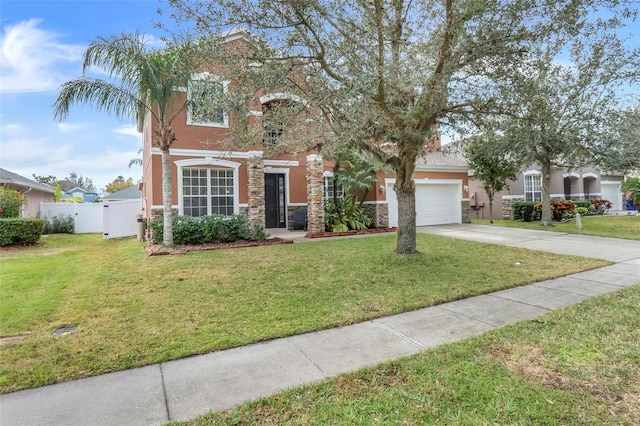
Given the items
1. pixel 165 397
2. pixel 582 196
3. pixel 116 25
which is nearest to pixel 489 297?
pixel 165 397

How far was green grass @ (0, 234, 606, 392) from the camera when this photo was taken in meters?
Result: 3.97

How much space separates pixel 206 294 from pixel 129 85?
783 centimetres

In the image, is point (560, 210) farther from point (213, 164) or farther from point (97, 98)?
point (97, 98)

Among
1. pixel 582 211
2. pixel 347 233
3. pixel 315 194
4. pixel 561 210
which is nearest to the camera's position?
pixel 315 194

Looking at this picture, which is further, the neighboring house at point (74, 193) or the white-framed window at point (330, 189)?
the neighboring house at point (74, 193)

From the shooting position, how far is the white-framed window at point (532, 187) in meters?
22.2

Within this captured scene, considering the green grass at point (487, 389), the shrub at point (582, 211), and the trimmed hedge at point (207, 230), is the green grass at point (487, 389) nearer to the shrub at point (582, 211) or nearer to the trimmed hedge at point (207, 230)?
the trimmed hedge at point (207, 230)

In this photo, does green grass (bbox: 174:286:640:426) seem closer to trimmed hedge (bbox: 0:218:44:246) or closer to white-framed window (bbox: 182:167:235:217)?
white-framed window (bbox: 182:167:235:217)

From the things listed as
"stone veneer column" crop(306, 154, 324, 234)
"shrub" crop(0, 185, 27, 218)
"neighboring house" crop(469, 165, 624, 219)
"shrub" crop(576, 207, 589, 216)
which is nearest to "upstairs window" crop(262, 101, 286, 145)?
"stone veneer column" crop(306, 154, 324, 234)

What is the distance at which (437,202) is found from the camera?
59.7 feet

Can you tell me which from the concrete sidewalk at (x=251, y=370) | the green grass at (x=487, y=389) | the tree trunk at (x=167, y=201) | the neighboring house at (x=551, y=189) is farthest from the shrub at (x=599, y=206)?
the tree trunk at (x=167, y=201)

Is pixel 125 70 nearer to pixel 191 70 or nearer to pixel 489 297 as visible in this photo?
pixel 191 70

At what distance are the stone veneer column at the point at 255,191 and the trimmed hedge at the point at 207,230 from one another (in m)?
0.62

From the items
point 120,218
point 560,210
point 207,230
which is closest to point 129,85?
point 207,230
